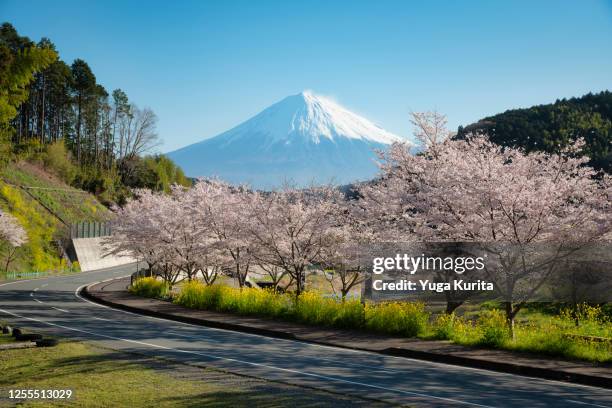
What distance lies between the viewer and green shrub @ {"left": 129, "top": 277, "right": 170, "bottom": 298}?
26938mm

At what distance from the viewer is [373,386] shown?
10125 mm

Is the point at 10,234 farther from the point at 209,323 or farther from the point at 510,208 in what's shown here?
the point at 510,208

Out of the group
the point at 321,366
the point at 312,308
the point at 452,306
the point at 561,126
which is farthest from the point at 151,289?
Result: the point at 561,126

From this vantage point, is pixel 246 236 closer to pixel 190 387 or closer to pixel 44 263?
pixel 190 387

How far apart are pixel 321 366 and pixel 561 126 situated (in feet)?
257

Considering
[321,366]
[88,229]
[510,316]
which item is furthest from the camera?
[88,229]

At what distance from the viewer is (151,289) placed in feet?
90.1

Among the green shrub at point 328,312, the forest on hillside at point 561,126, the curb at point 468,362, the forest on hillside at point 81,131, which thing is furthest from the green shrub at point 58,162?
the curb at point 468,362

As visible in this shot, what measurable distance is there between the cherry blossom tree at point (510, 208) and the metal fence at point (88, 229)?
4509 centimetres

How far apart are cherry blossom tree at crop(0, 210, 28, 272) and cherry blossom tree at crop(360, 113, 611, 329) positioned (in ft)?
115

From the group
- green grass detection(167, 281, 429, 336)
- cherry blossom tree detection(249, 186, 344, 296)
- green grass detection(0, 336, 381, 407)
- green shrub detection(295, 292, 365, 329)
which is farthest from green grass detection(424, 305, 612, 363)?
green grass detection(0, 336, 381, 407)

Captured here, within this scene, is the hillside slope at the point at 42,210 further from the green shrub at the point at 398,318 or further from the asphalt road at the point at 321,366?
the green shrub at the point at 398,318

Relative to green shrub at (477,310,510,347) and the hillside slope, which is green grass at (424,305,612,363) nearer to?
green shrub at (477,310,510,347)

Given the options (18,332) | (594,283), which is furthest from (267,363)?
(594,283)
